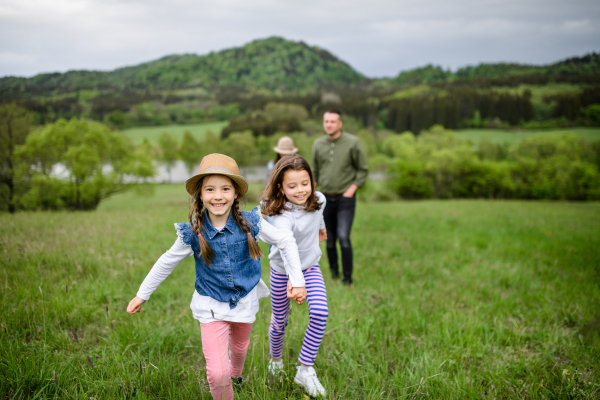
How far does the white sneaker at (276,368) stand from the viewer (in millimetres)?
2532

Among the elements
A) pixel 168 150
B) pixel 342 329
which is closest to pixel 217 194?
pixel 342 329

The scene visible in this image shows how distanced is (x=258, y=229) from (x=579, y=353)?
11.7 feet

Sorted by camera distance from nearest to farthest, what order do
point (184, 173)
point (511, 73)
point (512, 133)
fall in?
1. point (184, 173)
2. point (512, 133)
3. point (511, 73)

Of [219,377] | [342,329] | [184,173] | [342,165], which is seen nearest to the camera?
[219,377]

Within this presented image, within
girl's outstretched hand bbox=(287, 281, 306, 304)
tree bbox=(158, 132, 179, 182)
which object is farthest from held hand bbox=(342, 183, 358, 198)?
tree bbox=(158, 132, 179, 182)

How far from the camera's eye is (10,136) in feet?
39.2

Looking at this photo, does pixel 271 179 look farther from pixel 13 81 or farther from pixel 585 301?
pixel 13 81

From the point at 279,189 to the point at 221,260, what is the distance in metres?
0.89

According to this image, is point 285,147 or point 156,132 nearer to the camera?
point 285,147

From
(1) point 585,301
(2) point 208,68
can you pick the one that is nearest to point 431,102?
(1) point 585,301

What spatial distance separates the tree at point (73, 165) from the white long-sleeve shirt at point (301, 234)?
49.5 ft

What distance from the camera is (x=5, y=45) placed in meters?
5.54

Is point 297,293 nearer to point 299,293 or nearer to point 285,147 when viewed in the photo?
point 299,293

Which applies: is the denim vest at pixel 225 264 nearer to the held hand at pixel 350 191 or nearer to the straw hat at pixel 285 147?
the held hand at pixel 350 191
